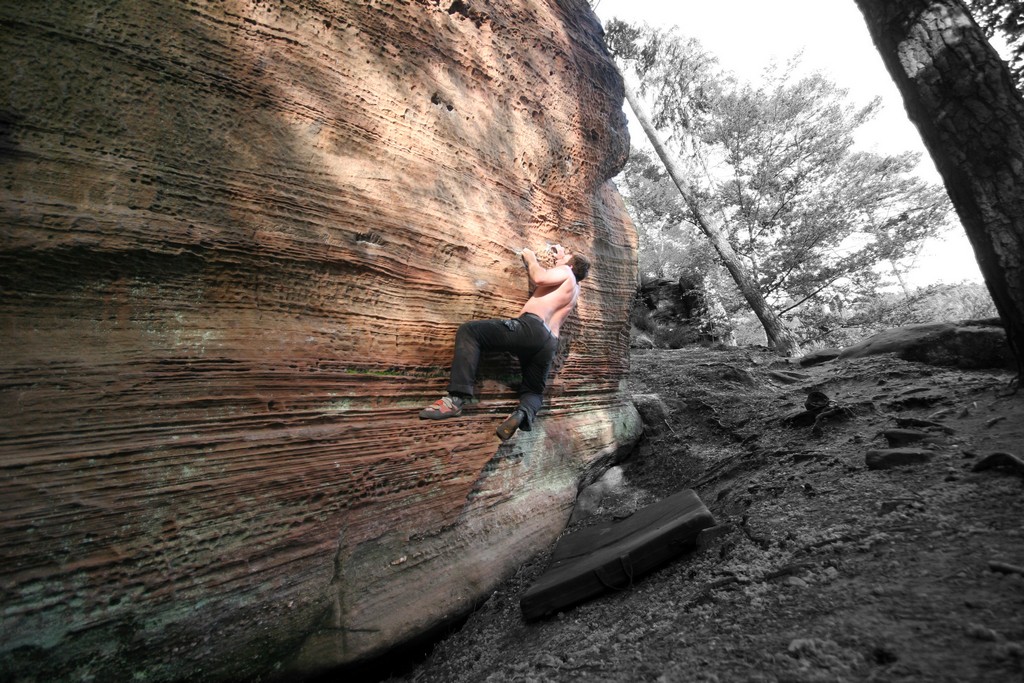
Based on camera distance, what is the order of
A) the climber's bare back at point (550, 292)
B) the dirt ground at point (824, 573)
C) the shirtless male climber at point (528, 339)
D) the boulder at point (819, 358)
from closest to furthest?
the dirt ground at point (824, 573) → the shirtless male climber at point (528, 339) → the climber's bare back at point (550, 292) → the boulder at point (819, 358)

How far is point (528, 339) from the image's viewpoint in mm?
3752

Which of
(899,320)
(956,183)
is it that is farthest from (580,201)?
(899,320)

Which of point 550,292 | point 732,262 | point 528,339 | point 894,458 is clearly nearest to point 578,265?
point 550,292

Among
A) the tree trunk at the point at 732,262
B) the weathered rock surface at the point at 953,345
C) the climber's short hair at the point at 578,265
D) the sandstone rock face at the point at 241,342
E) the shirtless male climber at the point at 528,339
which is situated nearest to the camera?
the sandstone rock face at the point at 241,342

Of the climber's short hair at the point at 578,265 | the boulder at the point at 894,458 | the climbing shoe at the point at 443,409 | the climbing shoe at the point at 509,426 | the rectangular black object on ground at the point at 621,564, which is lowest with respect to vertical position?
the rectangular black object on ground at the point at 621,564

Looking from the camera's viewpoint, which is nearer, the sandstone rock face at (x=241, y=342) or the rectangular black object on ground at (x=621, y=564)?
the sandstone rock face at (x=241, y=342)

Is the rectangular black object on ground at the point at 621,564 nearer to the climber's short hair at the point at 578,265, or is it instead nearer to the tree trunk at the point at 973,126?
the climber's short hair at the point at 578,265

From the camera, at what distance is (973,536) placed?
1.96 metres

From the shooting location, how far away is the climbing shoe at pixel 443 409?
10.7ft

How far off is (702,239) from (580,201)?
7.98 metres

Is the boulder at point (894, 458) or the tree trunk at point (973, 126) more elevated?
the tree trunk at point (973, 126)

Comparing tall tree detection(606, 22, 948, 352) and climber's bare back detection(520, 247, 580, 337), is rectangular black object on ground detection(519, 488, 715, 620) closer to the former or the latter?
climber's bare back detection(520, 247, 580, 337)

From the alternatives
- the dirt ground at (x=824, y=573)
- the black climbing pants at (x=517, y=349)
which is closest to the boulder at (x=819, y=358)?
the dirt ground at (x=824, y=573)

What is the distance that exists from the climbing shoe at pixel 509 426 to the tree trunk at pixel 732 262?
8.58 metres
